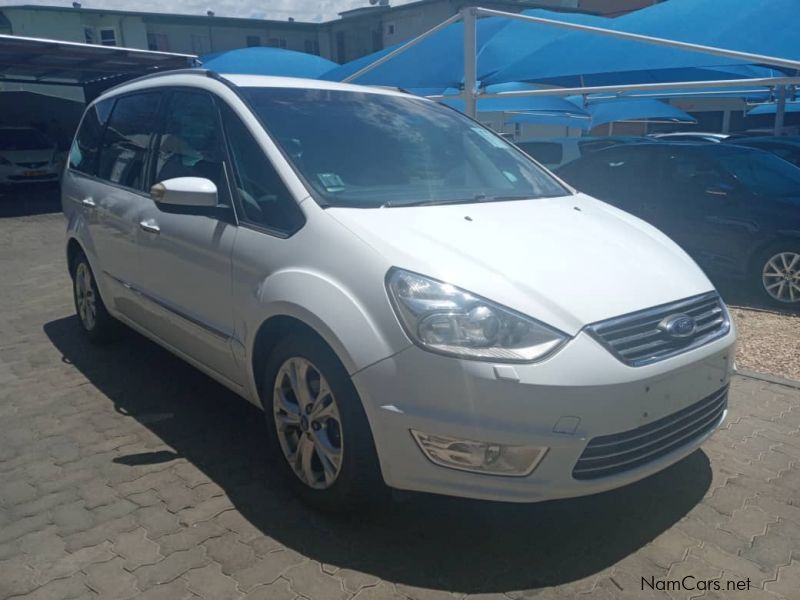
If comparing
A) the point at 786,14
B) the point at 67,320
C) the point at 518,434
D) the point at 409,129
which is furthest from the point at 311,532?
the point at 786,14

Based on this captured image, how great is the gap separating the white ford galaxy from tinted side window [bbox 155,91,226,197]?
13mm

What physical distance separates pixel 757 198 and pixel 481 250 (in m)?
5.19

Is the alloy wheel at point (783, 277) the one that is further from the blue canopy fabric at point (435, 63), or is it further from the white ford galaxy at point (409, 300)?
the blue canopy fabric at point (435, 63)

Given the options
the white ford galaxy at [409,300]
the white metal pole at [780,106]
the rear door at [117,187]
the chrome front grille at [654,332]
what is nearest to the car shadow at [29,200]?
the rear door at [117,187]

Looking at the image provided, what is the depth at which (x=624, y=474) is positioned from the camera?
2.42m

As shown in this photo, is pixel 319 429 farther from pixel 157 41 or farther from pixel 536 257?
pixel 157 41

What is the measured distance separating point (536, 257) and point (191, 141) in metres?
2.01

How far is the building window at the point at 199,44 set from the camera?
31.8 metres

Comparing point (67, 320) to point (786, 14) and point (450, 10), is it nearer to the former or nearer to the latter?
point (786, 14)

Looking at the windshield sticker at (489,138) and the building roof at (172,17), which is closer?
the windshield sticker at (489,138)

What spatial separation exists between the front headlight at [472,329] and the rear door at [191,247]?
1.11m

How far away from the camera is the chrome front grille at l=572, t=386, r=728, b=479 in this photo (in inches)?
92.1

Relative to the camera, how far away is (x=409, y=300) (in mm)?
2336

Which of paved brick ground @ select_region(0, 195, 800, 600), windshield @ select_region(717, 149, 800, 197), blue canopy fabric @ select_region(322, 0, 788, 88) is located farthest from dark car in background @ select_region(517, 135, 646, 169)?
paved brick ground @ select_region(0, 195, 800, 600)
